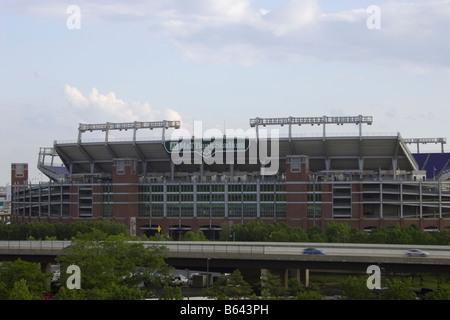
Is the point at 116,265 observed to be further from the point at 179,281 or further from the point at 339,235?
the point at 339,235

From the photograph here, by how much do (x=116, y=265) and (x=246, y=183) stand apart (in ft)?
216

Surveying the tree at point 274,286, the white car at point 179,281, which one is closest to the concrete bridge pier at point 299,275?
the tree at point 274,286

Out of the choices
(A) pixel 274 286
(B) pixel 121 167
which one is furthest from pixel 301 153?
(A) pixel 274 286

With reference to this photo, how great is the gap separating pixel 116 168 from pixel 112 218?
9399 mm

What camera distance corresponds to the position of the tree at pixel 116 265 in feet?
169

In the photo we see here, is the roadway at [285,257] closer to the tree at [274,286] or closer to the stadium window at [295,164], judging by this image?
the tree at [274,286]

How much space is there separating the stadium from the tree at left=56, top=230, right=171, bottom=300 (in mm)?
58883

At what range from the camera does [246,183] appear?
392 ft

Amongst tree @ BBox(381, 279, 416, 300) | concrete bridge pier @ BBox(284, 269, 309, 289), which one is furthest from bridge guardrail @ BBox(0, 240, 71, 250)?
tree @ BBox(381, 279, 416, 300)

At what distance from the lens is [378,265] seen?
5662cm

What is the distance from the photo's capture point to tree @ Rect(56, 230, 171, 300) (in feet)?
169

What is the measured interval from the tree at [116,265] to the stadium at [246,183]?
5888 centimetres

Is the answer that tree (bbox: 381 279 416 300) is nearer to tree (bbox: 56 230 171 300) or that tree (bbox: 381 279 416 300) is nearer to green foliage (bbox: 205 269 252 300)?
green foliage (bbox: 205 269 252 300)
